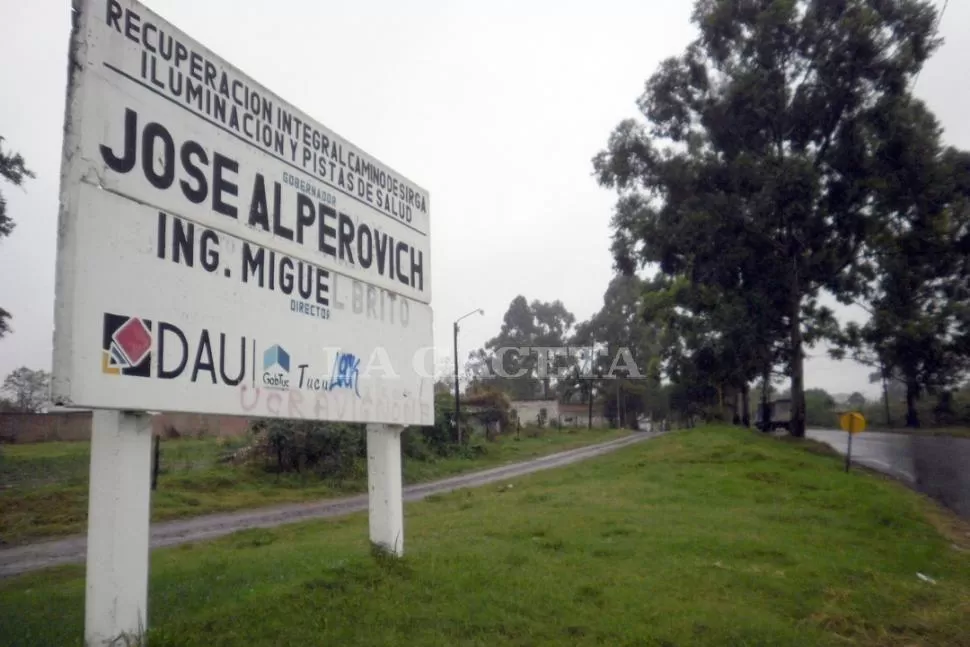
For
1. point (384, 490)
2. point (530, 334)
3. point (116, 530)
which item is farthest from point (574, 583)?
point (530, 334)

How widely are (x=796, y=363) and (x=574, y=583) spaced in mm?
23971

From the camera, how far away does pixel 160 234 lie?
4.86 m

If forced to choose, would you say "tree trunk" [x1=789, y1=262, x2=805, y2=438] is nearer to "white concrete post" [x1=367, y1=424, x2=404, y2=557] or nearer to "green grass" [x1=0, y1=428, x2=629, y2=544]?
"green grass" [x1=0, y1=428, x2=629, y2=544]

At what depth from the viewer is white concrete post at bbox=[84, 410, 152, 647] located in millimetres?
4434

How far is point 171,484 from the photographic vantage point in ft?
68.4

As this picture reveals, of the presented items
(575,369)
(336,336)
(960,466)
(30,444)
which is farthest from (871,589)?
(575,369)

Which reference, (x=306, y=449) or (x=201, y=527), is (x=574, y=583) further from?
(x=306, y=449)

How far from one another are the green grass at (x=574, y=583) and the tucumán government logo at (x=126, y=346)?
169 cm

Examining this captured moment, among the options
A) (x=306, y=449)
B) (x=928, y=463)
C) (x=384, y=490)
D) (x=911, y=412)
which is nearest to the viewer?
(x=384, y=490)

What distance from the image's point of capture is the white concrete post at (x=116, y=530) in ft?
14.5

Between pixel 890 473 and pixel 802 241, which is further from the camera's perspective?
→ pixel 802 241

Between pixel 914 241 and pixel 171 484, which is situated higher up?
pixel 914 241

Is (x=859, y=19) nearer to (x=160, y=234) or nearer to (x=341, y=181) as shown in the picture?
(x=341, y=181)

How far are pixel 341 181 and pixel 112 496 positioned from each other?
3384 mm
